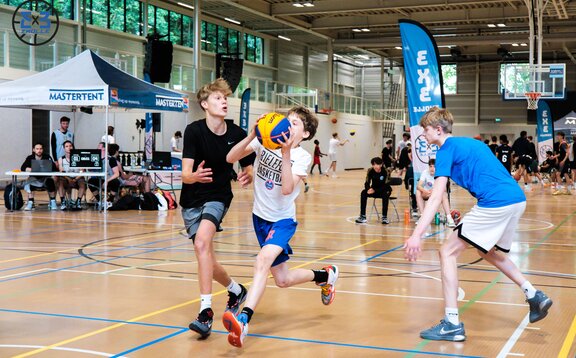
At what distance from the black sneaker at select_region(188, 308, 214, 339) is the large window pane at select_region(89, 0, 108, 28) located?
2574 centimetres

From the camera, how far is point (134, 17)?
1245 inches

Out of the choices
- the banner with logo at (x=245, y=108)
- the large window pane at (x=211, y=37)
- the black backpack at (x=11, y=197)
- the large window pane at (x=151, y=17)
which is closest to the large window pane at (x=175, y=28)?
the large window pane at (x=151, y=17)

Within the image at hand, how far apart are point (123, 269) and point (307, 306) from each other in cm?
273

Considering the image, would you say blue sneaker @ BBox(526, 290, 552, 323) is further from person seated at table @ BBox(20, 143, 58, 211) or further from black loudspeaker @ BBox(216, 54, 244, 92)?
black loudspeaker @ BBox(216, 54, 244, 92)

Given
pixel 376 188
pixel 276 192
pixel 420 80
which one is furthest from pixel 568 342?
pixel 376 188

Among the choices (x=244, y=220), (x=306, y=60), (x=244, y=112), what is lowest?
(x=244, y=220)

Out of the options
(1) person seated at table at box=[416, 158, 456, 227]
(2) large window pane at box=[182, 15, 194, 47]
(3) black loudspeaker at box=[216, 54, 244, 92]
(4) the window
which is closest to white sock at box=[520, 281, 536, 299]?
(1) person seated at table at box=[416, 158, 456, 227]

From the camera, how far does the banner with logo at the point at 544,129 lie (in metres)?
31.9

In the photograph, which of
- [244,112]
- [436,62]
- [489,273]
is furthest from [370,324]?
[244,112]

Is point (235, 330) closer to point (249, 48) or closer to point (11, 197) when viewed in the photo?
point (11, 197)

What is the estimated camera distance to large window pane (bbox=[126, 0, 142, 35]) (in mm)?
31250

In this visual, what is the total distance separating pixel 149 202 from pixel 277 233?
37.8ft

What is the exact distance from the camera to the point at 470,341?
5230 mm

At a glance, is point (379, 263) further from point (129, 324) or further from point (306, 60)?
point (306, 60)
